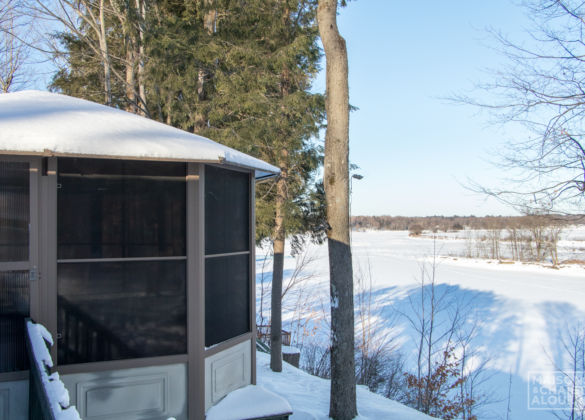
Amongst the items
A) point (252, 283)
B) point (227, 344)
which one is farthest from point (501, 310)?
point (227, 344)

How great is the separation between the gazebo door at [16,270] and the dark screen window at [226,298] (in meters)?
1.55

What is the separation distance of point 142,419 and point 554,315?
67.0 feet

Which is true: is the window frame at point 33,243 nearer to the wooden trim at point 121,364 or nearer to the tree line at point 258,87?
the wooden trim at point 121,364

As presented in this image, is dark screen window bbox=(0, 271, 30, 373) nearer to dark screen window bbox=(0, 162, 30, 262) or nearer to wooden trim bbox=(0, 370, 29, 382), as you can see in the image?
wooden trim bbox=(0, 370, 29, 382)

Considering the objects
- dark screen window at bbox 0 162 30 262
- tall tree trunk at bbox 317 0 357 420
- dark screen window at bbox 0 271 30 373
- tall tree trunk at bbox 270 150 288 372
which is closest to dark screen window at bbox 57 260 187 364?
dark screen window at bbox 0 271 30 373

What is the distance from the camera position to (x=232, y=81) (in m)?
8.13

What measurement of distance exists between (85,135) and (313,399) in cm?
503

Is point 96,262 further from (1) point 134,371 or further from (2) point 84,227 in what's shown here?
(1) point 134,371

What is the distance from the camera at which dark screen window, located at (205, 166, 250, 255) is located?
433 centimetres

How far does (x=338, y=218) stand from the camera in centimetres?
567

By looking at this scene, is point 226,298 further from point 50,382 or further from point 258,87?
point 258,87

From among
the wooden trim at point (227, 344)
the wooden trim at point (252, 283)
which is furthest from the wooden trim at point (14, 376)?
the wooden trim at point (252, 283)

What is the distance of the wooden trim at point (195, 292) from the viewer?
405cm

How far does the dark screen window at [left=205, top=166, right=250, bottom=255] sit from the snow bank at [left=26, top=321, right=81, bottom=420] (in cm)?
162
